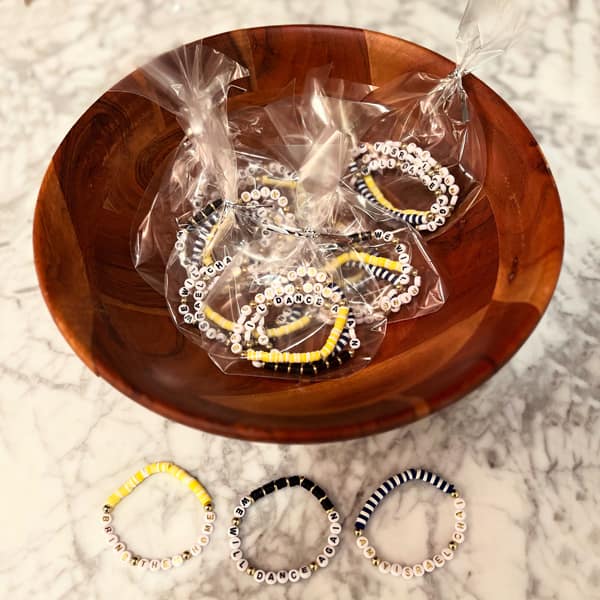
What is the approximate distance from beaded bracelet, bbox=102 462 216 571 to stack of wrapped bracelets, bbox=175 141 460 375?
126 millimetres

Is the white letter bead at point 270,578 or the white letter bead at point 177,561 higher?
the white letter bead at point 177,561

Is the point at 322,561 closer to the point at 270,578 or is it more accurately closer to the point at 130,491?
the point at 270,578

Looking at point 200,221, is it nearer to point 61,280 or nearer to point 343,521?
point 61,280

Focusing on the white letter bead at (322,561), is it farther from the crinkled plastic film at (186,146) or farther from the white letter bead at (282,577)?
the crinkled plastic film at (186,146)

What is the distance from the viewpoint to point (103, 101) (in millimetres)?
640

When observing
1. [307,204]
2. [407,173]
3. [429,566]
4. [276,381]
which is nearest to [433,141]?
[407,173]

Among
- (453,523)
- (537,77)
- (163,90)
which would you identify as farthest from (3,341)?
(537,77)

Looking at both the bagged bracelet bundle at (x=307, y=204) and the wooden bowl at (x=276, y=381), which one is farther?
the bagged bracelet bundle at (x=307, y=204)

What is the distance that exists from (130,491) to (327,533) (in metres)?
0.18

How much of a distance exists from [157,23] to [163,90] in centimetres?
8

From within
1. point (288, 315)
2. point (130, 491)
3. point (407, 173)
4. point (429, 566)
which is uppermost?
point (407, 173)

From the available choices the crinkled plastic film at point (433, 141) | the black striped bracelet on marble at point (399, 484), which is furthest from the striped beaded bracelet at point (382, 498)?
the crinkled plastic film at point (433, 141)

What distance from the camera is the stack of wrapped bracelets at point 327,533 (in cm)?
58

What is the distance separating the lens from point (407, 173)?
2.29 ft
